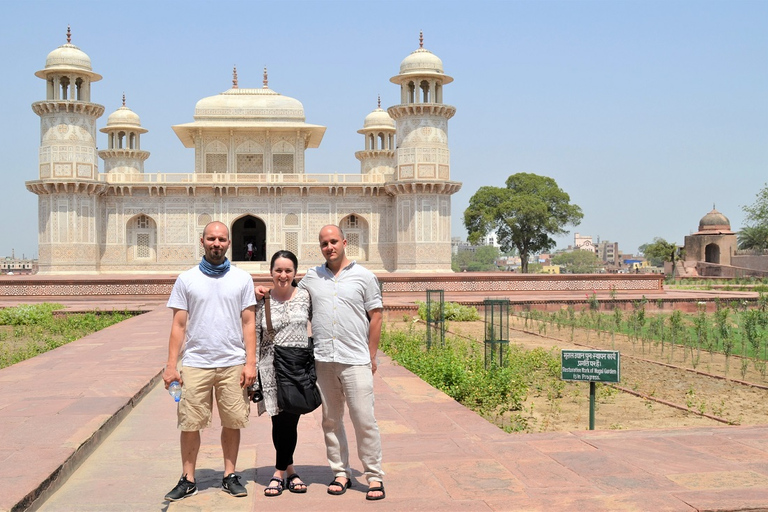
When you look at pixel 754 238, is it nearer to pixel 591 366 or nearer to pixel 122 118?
pixel 122 118

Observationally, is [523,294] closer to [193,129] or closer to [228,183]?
[228,183]

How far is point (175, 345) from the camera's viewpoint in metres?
3.72

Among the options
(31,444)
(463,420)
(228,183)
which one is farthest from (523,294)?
(31,444)

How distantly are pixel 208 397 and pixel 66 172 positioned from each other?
2619cm

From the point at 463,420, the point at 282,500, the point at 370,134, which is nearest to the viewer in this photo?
the point at 282,500

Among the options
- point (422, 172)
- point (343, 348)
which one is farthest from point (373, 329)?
point (422, 172)

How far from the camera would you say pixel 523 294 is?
21.0m

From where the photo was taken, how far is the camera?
3846mm

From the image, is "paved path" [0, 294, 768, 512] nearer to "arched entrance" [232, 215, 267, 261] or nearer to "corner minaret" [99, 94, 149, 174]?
"arched entrance" [232, 215, 267, 261]

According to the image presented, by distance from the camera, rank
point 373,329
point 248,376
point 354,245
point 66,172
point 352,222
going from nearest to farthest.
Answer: point 248,376, point 373,329, point 66,172, point 354,245, point 352,222

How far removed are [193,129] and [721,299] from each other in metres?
21.0

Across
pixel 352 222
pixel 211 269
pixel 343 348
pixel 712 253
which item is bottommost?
pixel 343 348

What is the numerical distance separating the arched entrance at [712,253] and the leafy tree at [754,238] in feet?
11.2

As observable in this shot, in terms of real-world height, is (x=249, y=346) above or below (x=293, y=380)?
above
